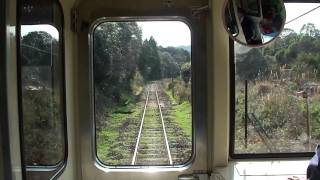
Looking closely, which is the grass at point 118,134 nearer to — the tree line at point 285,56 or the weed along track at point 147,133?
the weed along track at point 147,133

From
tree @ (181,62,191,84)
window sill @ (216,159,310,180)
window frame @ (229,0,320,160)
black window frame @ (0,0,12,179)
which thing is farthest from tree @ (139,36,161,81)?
black window frame @ (0,0,12,179)

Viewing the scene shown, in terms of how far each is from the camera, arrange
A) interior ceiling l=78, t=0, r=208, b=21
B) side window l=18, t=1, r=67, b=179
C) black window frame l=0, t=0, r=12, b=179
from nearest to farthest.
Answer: black window frame l=0, t=0, r=12, b=179 → side window l=18, t=1, r=67, b=179 → interior ceiling l=78, t=0, r=208, b=21

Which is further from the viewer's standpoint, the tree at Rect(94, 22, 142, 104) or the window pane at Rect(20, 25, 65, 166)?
the tree at Rect(94, 22, 142, 104)

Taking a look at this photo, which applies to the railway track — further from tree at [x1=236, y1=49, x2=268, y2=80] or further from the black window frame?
the black window frame

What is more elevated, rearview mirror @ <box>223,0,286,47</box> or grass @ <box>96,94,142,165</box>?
rearview mirror @ <box>223,0,286,47</box>

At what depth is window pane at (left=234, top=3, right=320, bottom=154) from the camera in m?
2.44

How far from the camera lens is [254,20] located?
220 centimetres

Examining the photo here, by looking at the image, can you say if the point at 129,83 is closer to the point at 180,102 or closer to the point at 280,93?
the point at 180,102

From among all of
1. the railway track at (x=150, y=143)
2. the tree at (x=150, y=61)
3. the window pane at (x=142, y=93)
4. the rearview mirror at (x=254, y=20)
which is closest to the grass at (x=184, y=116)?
the window pane at (x=142, y=93)

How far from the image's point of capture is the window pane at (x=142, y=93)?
2.41 meters

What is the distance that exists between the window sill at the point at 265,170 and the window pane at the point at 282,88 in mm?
80

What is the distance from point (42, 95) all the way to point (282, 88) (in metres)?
1.43

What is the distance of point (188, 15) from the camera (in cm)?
238

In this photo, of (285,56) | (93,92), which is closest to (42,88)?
(93,92)
